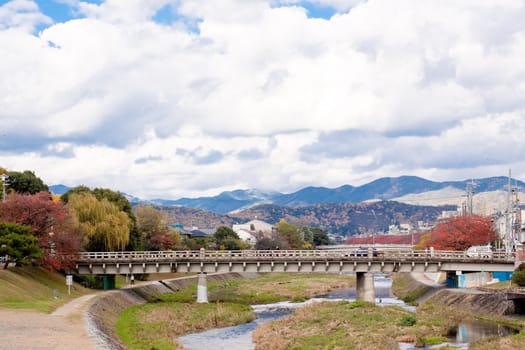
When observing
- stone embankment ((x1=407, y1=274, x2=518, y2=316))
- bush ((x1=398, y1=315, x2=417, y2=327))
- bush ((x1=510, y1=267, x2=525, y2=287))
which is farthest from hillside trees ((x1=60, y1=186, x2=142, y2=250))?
bush ((x1=510, y1=267, x2=525, y2=287))

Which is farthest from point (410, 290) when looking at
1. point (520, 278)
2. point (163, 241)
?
point (163, 241)

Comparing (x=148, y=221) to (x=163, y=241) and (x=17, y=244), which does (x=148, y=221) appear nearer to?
(x=163, y=241)

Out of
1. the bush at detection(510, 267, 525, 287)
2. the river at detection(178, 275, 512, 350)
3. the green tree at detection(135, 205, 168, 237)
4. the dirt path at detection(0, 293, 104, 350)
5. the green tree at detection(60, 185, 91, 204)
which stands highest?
the green tree at detection(60, 185, 91, 204)

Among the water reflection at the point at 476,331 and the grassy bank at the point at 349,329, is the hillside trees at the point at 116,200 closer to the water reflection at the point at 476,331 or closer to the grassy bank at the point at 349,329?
the grassy bank at the point at 349,329

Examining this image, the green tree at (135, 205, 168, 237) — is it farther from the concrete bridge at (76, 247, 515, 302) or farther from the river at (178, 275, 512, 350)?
the river at (178, 275, 512, 350)

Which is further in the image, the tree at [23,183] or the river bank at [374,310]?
the tree at [23,183]

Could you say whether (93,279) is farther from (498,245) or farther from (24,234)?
(498,245)

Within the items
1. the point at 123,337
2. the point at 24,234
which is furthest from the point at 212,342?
the point at 24,234

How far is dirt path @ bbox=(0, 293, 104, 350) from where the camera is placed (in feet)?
130

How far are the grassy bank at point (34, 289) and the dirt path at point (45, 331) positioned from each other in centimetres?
333

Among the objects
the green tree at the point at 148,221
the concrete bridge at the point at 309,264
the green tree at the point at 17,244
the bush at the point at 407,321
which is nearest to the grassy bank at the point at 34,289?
the green tree at the point at 17,244

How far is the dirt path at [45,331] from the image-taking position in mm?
39719

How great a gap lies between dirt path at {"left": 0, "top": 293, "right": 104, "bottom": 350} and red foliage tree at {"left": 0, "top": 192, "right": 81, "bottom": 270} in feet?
77.8

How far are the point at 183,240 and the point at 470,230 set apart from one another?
68663mm
